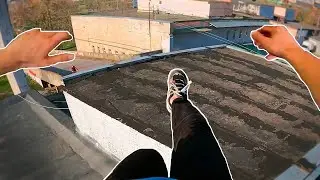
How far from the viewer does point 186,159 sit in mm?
2070

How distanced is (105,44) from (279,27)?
26.1 meters

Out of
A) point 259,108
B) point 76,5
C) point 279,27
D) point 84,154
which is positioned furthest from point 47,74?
point 76,5

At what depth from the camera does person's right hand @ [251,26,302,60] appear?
4.21m

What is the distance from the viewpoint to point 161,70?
30.7 feet

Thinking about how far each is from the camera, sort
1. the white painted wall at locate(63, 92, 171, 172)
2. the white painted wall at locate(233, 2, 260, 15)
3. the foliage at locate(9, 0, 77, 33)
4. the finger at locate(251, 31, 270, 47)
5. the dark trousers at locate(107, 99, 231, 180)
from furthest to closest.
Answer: the white painted wall at locate(233, 2, 260, 15), the foliage at locate(9, 0, 77, 33), the white painted wall at locate(63, 92, 171, 172), the finger at locate(251, 31, 270, 47), the dark trousers at locate(107, 99, 231, 180)

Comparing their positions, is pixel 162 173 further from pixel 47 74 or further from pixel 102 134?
pixel 47 74

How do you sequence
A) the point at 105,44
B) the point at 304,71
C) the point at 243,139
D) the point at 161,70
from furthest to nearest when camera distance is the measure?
1. the point at 105,44
2. the point at 161,70
3. the point at 243,139
4. the point at 304,71

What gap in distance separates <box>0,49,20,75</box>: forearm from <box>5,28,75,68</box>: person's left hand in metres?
0.02

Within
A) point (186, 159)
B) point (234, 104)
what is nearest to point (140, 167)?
point (186, 159)

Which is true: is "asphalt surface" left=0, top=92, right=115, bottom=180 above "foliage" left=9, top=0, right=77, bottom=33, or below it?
above

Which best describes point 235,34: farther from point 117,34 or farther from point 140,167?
point 140,167

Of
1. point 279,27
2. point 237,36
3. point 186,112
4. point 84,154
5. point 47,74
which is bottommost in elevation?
point 47,74

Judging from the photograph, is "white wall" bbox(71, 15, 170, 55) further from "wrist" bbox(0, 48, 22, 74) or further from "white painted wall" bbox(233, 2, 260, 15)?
"white painted wall" bbox(233, 2, 260, 15)

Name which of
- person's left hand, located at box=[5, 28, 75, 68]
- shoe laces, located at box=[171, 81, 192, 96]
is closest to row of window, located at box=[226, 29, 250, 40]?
person's left hand, located at box=[5, 28, 75, 68]
